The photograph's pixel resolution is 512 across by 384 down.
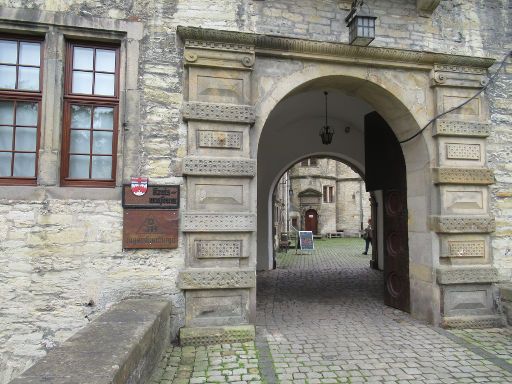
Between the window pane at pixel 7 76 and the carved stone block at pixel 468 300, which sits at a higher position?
the window pane at pixel 7 76

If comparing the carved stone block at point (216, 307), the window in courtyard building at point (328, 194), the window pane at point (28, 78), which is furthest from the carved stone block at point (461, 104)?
the window in courtyard building at point (328, 194)

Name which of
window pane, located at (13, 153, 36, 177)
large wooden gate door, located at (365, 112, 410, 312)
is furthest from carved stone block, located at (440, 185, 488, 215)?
window pane, located at (13, 153, 36, 177)

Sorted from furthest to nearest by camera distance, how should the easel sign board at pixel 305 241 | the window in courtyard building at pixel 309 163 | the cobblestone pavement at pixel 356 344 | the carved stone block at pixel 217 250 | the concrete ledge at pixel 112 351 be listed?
the window in courtyard building at pixel 309 163, the easel sign board at pixel 305 241, the carved stone block at pixel 217 250, the cobblestone pavement at pixel 356 344, the concrete ledge at pixel 112 351

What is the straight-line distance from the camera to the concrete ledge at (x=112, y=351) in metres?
2.17

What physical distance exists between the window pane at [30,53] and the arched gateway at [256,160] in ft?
5.71

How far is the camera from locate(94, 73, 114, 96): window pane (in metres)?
4.72

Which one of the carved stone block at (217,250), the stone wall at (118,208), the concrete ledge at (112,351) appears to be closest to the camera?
the concrete ledge at (112,351)

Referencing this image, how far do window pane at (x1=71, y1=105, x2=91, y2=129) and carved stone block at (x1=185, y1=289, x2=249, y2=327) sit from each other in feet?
7.76

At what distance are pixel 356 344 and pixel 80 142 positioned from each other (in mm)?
3989

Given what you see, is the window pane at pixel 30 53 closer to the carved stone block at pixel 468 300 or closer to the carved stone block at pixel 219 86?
the carved stone block at pixel 219 86

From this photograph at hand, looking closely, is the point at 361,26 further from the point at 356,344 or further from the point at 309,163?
the point at 309,163

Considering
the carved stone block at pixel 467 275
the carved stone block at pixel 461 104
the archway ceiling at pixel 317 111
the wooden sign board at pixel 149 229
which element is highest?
the archway ceiling at pixel 317 111

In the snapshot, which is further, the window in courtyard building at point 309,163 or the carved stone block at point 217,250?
the window in courtyard building at point 309,163

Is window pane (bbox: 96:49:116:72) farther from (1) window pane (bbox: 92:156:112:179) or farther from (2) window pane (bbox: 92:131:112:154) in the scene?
(1) window pane (bbox: 92:156:112:179)
